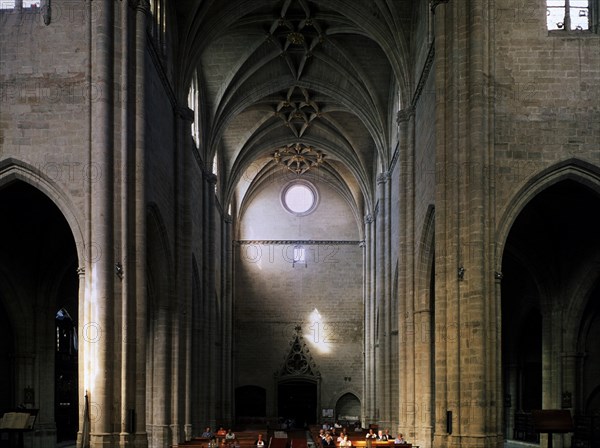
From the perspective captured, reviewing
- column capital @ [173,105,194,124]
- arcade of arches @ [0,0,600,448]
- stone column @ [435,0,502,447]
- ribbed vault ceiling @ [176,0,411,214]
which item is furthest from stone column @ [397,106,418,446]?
column capital @ [173,105,194,124]

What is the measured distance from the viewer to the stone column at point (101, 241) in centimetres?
2088

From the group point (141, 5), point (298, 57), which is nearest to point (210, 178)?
point (298, 57)

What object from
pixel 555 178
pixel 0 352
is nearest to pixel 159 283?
pixel 0 352

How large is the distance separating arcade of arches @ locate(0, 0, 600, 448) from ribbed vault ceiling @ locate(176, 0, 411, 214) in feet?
0.36

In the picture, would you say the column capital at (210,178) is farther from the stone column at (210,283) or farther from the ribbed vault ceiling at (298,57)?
the ribbed vault ceiling at (298,57)

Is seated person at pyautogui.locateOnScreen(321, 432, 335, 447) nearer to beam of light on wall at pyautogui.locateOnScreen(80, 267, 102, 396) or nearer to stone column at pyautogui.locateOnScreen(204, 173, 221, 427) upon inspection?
beam of light on wall at pyautogui.locateOnScreen(80, 267, 102, 396)

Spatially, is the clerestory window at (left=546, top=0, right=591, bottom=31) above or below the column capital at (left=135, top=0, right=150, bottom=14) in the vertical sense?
below

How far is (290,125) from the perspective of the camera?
4997 cm

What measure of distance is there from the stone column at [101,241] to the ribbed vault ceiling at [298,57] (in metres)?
10.5

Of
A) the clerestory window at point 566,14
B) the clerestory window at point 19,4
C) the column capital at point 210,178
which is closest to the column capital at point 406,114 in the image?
the clerestory window at point 566,14

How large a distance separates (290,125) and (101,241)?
2982cm

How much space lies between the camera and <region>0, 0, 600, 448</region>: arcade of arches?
21.8m

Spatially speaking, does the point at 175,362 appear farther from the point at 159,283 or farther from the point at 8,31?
the point at 8,31

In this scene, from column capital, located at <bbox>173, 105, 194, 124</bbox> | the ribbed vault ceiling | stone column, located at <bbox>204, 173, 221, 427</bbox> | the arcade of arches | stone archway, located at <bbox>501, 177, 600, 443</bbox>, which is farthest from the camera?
stone column, located at <bbox>204, 173, 221, 427</bbox>
